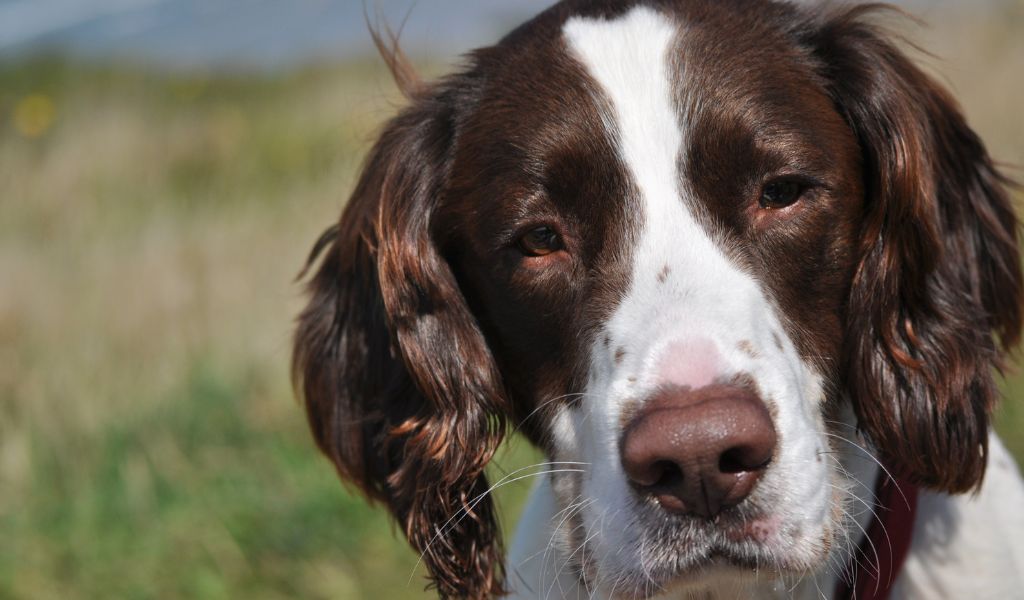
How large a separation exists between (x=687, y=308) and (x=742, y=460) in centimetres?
32

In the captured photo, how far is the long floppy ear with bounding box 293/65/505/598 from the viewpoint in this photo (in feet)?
9.05

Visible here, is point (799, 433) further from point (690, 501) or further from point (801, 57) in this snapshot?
point (801, 57)

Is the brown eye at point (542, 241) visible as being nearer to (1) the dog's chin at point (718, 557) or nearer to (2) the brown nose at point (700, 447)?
(2) the brown nose at point (700, 447)

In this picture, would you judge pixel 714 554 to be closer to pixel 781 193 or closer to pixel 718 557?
pixel 718 557

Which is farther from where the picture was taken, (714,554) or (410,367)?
(410,367)

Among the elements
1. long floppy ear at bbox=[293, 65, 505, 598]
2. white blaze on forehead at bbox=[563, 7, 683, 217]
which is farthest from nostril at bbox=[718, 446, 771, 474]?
long floppy ear at bbox=[293, 65, 505, 598]

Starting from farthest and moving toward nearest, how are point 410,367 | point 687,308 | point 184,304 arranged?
point 184,304 → point 410,367 → point 687,308

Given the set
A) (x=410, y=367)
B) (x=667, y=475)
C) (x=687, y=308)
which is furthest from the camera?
(x=410, y=367)

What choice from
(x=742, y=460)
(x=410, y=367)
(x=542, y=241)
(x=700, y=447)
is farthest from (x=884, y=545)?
(x=410, y=367)

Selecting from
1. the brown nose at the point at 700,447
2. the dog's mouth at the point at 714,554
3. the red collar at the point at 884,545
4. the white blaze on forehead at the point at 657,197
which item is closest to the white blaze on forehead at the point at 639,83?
the white blaze on forehead at the point at 657,197

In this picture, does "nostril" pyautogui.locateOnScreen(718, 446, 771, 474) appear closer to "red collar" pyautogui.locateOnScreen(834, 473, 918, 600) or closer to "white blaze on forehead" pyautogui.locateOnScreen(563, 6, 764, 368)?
"white blaze on forehead" pyautogui.locateOnScreen(563, 6, 764, 368)

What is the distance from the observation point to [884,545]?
107 inches

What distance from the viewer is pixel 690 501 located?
7.19 ft

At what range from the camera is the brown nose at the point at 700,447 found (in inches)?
81.1
